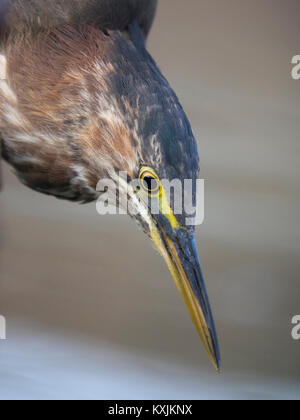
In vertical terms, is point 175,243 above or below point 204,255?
below

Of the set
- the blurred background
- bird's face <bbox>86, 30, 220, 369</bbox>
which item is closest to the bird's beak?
bird's face <bbox>86, 30, 220, 369</bbox>

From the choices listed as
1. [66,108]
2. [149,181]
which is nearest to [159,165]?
[149,181]

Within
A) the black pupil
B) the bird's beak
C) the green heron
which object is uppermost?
the green heron

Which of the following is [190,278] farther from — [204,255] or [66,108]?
[204,255]

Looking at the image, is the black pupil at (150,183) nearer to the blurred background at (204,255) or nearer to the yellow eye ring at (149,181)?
the yellow eye ring at (149,181)

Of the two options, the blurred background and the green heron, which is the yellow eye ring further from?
the blurred background

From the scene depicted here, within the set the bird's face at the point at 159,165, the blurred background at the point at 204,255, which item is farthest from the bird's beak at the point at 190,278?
the blurred background at the point at 204,255

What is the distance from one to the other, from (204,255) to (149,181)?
82 cm

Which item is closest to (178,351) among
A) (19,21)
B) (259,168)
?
(259,168)

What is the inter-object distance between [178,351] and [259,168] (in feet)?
1.56

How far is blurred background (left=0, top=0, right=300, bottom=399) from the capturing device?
4.28 feet

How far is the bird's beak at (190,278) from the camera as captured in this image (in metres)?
0.72

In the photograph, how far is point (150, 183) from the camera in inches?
26.8

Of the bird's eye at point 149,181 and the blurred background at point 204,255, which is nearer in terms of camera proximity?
the bird's eye at point 149,181
